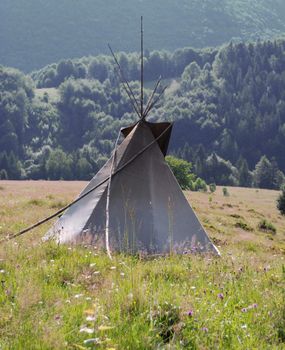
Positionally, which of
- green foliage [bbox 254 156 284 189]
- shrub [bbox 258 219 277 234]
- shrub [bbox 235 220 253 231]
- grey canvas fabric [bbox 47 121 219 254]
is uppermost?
grey canvas fabric [bbox 47 121 219 254]

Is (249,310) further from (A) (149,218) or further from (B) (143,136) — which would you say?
(B) (143,136)

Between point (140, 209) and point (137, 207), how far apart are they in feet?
0.30

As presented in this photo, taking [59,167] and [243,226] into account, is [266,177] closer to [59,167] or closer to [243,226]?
[59,167]

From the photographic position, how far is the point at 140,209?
12.2m

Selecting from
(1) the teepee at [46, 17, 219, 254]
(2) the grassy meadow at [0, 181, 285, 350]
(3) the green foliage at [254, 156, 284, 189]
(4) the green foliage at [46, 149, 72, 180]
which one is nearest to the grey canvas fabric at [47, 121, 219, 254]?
(1) the teepee at [46, 17, 219, 254]

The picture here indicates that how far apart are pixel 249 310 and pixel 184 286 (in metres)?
1.07

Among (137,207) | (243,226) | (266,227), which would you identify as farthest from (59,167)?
(137,207)

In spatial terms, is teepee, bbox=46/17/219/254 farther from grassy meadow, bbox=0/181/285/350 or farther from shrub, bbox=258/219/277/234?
shrub, bbox=258/219/277/234

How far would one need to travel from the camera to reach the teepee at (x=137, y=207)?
11531 mm

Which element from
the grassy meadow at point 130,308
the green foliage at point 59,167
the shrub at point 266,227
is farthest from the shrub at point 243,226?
the green foliage at point 59,167

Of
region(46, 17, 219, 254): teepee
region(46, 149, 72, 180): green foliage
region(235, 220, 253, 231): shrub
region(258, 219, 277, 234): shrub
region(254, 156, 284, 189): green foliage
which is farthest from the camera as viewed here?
region(254, 156, 284, 189): green foliage

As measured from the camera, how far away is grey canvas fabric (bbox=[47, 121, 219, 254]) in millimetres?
11547

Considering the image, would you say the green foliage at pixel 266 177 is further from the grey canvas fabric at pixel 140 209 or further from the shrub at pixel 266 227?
the grey canvas fabric at pixel 140 209

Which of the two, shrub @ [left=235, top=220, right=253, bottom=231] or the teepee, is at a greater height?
the teepee
